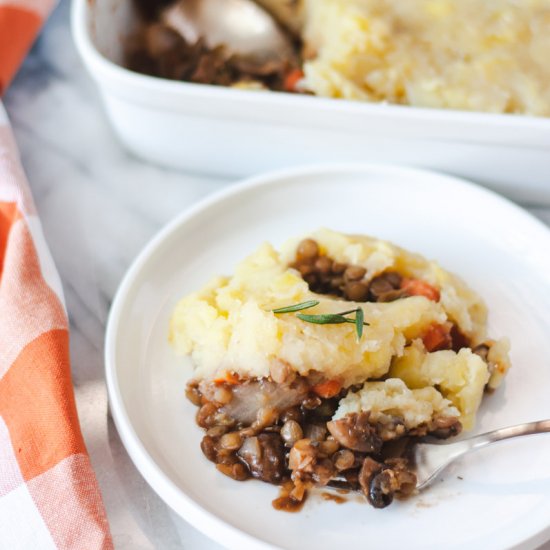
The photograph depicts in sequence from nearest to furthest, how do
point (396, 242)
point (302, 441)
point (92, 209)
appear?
1. point (302, 441)
2. point (396, 242)
3. point (92, 209)

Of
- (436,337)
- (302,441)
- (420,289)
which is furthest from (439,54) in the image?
(302,441)

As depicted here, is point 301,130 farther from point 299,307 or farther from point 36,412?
point 36,412

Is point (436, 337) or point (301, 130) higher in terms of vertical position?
point (301, 130)

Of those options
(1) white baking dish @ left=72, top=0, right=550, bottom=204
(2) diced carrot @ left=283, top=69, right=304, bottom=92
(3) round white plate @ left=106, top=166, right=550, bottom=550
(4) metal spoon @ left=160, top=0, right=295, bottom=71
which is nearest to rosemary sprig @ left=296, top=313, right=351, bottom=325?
(3) round white plate @ left=106, top=166, right=550, bottom=550

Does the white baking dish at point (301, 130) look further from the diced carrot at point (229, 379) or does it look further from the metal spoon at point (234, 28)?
the diced carrot at point (229, 379)

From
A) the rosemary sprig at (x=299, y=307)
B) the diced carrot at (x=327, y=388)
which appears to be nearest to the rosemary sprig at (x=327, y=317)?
the rosemary sprig at (x=299, y=307)

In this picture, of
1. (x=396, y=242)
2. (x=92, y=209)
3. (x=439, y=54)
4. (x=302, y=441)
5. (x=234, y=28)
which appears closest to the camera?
(x=302, y=441)

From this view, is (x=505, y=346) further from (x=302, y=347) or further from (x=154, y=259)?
(x=154, y=259)
